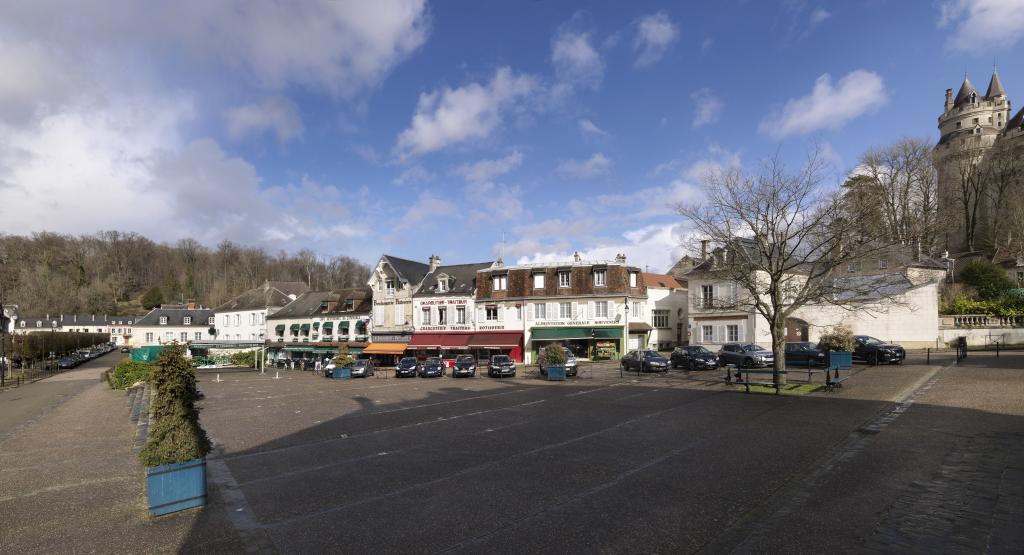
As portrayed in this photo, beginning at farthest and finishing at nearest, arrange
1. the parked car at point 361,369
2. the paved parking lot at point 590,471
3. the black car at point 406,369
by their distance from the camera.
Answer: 1. the parked car at point 361,369
2. the black car at point 406,369
3. the paved parking lot at point 590,471

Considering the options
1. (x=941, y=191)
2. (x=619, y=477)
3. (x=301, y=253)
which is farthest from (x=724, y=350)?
(x=301, y=253)

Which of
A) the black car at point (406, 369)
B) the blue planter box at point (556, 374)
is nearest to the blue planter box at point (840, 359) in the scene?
the blue planter box at point (556, 374)

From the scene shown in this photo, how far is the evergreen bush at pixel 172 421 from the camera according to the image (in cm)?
837

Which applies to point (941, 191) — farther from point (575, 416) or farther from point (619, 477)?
point (619, 477)

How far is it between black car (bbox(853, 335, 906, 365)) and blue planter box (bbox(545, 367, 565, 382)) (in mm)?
15559

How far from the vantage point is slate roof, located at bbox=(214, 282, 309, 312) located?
59438mm

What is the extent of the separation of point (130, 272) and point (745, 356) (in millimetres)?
142853

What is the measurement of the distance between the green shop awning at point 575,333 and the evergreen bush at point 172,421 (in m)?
31.6

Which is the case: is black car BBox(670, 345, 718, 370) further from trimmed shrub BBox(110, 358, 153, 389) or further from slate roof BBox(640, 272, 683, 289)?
trimmed shrub BBox(110, 358, 153, 389)

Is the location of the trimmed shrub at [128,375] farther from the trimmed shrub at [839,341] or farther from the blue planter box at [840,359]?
the trimmed shrub at [839,341]

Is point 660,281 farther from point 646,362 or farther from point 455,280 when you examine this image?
point 646,362

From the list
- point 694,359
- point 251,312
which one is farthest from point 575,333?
point 251,312

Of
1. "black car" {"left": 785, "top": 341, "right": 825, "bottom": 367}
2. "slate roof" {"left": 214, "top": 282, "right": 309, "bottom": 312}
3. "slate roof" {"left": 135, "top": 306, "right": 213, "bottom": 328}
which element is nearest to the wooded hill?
"slate roof" {"left": 135, "top": 306, "right": 213, "bottom": 328}

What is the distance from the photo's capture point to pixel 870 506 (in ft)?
25.5
